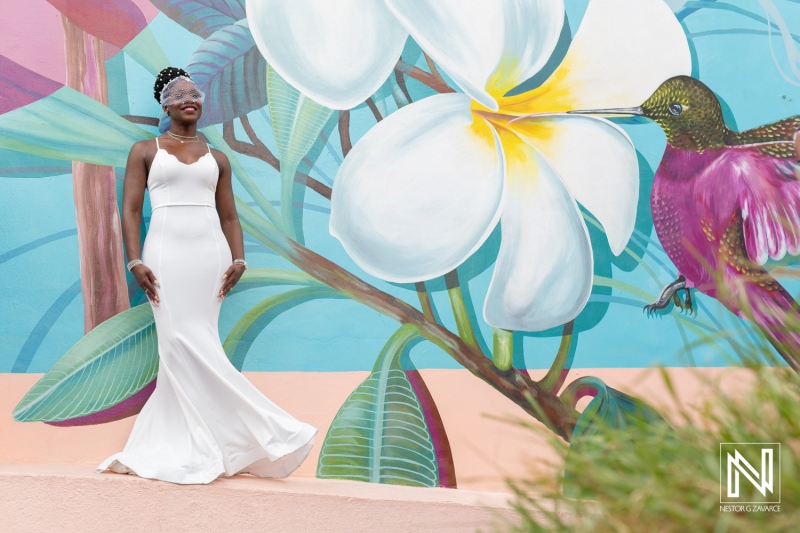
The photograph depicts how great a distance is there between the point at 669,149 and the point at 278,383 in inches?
86.4

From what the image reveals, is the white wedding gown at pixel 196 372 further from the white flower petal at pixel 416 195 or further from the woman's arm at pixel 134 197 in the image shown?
the white flower petal at pixel 416 195

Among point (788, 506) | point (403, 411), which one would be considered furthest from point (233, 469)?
point (788, 506)

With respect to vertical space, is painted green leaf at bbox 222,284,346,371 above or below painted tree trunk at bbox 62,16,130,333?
below

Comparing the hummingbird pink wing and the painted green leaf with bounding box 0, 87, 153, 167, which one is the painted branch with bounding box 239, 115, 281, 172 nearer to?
the painted green leaf with bounding box 0, 87, 153, 167

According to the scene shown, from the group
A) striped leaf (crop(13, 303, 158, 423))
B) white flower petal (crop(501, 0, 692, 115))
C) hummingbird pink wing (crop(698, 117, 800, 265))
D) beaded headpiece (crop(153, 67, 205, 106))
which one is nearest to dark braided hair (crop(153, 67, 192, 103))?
beaded headpiece (crop(153, 67, 205, 106))

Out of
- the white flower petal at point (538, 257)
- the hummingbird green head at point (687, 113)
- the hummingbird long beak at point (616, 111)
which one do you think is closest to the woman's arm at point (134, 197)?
the white flower petal at point (538, 257)

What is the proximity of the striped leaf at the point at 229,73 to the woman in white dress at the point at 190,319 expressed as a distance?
6.7 inches

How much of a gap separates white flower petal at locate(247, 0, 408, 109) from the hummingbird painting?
1.16 meters

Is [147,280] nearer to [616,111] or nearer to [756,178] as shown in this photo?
[616,111]

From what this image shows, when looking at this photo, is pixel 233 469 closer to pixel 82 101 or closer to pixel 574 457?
pixel 82 101

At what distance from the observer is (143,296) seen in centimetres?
414

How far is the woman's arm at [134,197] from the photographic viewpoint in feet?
12.9

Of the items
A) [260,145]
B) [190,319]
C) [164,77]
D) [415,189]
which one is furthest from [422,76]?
[190,319]
